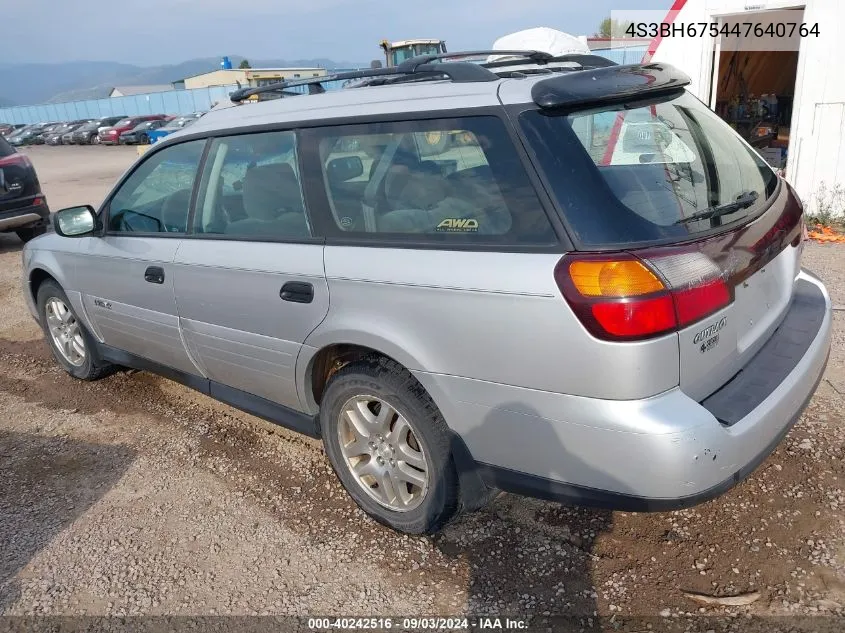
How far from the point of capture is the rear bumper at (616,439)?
6.84 ft

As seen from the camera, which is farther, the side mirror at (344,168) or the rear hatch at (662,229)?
the side mirror at (344,168)

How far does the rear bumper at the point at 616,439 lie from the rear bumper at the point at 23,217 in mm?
8442

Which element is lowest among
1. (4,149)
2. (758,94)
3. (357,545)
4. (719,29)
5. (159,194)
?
(357,545)

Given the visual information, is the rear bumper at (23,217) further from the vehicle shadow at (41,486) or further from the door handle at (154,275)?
the door handle at (154,275)

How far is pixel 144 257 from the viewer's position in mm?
3627

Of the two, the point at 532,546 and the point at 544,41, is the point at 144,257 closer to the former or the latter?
the point at 532,546

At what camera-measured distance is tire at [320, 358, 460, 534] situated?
8.49ft

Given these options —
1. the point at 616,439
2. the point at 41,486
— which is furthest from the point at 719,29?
the point at 41,486

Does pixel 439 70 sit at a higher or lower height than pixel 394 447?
higher

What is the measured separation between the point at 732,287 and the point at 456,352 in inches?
37.9

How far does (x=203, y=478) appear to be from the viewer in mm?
3490

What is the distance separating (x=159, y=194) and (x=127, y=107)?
60.5 m

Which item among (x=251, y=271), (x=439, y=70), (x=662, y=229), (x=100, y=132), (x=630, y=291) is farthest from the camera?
(x=100, y=132)

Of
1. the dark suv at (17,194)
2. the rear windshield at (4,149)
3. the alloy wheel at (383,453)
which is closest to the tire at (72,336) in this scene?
the alloy wheel at (383,453)
